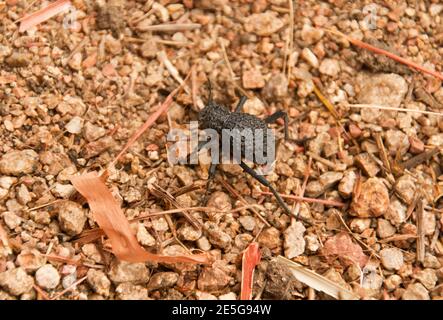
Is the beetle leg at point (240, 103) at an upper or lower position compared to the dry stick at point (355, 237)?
upper

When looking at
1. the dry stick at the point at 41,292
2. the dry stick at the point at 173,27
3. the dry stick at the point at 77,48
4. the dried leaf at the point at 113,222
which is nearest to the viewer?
the dry stick at the point at 41,292

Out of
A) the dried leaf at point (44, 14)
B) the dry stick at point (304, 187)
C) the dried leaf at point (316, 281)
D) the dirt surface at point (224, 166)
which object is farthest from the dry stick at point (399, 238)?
the dried leaf at point (44, 14)

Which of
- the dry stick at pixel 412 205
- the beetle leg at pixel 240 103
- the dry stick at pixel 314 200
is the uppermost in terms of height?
the beetle leg at pixel 240 103

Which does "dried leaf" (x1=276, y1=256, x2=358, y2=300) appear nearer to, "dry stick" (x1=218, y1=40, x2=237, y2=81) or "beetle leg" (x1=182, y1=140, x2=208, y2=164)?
"beetle leg" (x1=182, y1=140, x2=208, y2=164)

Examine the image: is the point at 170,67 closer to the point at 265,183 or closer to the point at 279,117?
the point at 279,117

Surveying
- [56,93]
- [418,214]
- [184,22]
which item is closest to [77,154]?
[56,93]

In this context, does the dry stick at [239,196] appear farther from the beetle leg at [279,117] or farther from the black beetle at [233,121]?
the beetle leg at [279,117]
